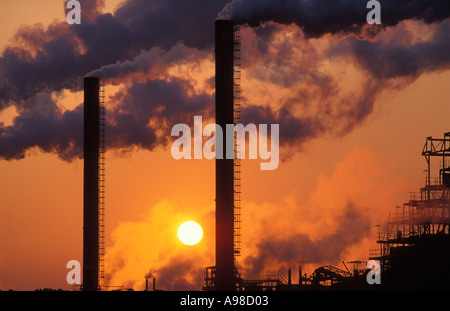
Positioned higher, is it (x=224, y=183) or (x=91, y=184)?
(x=91, y=184)

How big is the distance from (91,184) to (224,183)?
1459cm

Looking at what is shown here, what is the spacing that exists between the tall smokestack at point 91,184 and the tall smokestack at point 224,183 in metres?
13.3

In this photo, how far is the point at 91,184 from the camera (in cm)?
10369

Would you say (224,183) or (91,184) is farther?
Result: (91,184)

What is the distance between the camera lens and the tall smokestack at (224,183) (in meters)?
93.1

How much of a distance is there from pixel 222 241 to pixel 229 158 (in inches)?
230

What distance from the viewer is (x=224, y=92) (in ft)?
308

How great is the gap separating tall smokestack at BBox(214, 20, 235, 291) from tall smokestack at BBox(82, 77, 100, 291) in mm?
Result: 13300

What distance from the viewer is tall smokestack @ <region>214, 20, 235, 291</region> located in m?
93.1
